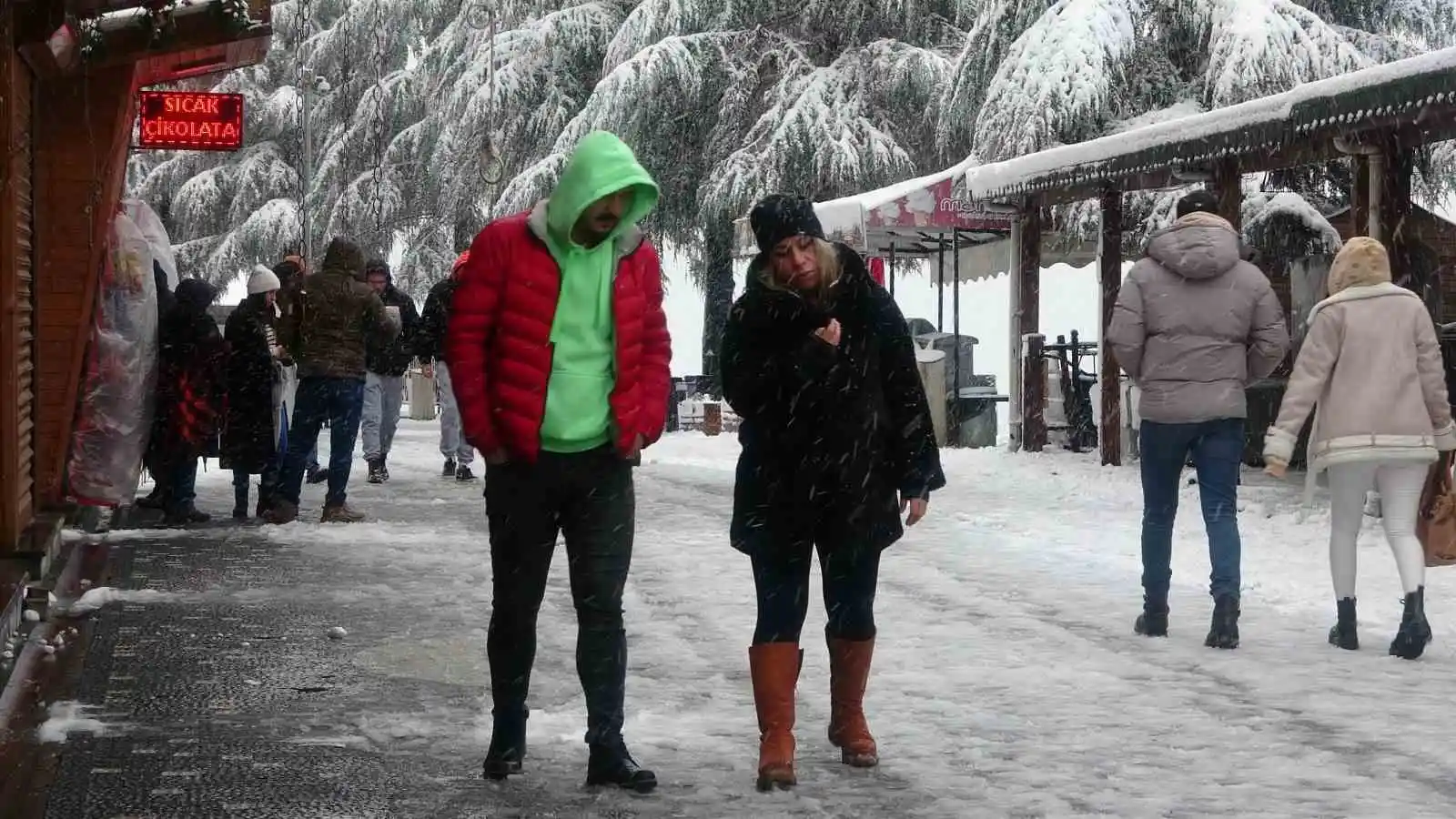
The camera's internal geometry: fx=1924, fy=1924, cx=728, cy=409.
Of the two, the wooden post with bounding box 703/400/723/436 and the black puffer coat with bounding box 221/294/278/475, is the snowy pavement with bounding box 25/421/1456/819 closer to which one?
the black puffer coat with bounding box 221/294/278/475

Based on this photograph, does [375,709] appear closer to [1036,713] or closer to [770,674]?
[770,674]

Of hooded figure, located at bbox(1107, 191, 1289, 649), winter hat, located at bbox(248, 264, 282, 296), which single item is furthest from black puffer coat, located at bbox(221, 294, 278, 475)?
hooded figure, located at bbox(1107, 191, 1289, 649)

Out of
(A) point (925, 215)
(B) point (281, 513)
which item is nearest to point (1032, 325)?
(A) point (925, 215)

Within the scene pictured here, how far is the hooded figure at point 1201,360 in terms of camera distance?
7.79m

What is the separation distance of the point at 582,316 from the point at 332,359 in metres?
7.58

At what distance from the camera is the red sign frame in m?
16.6

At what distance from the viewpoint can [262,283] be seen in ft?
42.4

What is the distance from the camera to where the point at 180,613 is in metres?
8.41

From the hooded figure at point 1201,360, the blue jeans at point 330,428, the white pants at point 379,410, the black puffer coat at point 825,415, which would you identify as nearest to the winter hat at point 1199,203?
the hooded figure at point 1201,360

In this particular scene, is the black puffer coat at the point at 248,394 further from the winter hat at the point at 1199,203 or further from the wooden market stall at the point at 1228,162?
the winter hat at the point at 1199,203

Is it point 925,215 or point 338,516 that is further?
point 925,215

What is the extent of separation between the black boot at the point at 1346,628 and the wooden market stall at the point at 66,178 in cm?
606

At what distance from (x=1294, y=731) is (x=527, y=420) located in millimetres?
2641

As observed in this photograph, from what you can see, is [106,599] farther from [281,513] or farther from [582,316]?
[582,316]
